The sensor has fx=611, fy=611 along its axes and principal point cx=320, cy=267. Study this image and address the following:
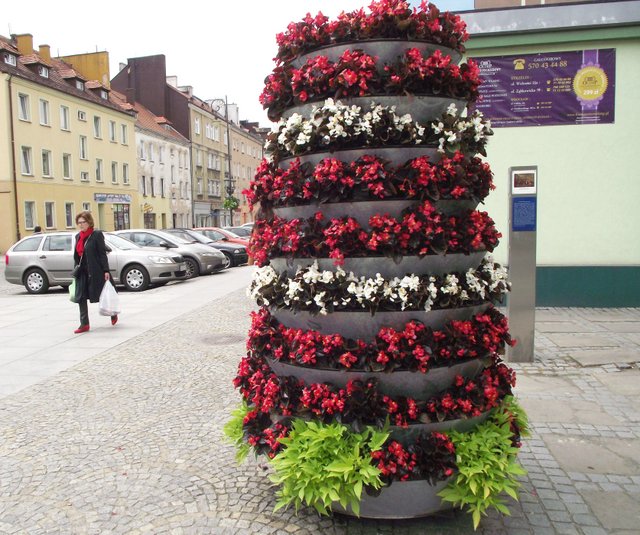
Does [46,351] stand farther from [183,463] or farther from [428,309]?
[428,309]

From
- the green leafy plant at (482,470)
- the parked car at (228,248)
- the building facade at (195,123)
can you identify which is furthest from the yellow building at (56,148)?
the green leafy plant at (482,470)

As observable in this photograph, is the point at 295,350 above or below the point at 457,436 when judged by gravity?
above

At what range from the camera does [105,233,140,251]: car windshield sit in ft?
54.5

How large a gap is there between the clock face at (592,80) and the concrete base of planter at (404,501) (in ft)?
28.2

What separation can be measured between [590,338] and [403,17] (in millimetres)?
5938

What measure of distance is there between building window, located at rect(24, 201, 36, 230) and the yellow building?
0.06 metres

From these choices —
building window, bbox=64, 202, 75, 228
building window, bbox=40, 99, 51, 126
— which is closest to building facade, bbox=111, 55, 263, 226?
building window, bbox=64, 202, 75, 228

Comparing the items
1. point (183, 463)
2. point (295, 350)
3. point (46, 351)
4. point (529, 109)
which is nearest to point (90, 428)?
point (183, 463)

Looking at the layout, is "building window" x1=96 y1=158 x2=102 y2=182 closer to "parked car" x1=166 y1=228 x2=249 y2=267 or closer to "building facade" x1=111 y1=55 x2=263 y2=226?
"building facade" x1=111 y1=55 x2=263 y2=226

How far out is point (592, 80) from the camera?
9828mm

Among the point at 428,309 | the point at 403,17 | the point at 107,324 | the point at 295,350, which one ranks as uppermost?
the point at 403,17

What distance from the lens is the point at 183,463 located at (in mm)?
4188

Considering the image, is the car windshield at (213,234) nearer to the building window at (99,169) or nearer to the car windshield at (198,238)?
the car windshield at (198,238)

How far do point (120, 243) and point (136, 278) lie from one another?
1244 mm
